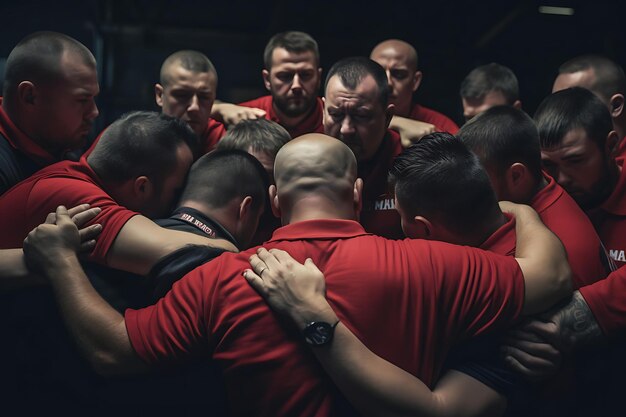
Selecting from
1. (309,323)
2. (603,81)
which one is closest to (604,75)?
(603,81)

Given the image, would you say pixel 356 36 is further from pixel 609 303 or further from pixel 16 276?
pixel 16 276

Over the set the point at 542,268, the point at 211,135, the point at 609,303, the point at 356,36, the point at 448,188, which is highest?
the point at 448,188

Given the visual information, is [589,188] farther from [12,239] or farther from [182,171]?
[12,239]

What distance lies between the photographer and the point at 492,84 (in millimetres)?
4453

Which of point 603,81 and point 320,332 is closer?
point 320,332

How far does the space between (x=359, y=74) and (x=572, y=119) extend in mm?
1003

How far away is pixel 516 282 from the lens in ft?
6.22

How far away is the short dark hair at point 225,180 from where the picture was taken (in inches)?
93.7

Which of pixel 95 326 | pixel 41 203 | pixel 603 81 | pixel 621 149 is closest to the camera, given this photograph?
pixel 95 326

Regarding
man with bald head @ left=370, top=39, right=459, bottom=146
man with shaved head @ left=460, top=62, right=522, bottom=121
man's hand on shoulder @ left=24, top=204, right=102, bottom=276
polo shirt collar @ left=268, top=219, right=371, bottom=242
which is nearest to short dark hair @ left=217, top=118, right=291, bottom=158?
man's hand on shoulder @ left=24, top=204, right=102, bottom=276

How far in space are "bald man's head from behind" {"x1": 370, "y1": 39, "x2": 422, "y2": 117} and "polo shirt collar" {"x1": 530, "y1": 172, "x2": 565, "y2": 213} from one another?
207 cm

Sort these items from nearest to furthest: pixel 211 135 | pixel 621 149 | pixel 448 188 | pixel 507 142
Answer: pixel 448 188, pixel 507 142, pixel 621 149, pixel 211 135

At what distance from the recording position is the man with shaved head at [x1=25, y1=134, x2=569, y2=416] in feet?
5.83

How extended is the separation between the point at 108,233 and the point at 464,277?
1113 millimetres
